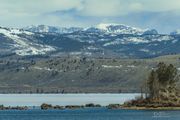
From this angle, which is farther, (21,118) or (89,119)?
(21,118)

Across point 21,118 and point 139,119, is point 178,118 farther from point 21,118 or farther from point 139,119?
point 21,118

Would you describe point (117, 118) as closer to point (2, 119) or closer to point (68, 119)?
point (68, 119)

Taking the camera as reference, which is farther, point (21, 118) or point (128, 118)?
point (21, 118)

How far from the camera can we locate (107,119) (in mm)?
166500

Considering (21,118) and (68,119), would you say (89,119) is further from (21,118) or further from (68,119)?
(21,118)

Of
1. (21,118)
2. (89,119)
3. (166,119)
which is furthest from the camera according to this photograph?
(21,118)

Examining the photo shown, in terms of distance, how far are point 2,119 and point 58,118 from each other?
54.1ft

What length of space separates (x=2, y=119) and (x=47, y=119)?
1445 cm

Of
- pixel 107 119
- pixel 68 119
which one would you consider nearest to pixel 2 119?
pixel 68 119

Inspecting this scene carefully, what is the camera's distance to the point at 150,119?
16238cm

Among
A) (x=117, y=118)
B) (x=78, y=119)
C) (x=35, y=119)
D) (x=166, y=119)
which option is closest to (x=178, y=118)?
(x=166, y=119)

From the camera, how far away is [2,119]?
178m

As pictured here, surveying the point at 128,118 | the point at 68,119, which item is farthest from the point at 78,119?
the point at 128,118

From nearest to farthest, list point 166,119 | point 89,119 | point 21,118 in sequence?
point 166,119
point 89,119
point 21,118
